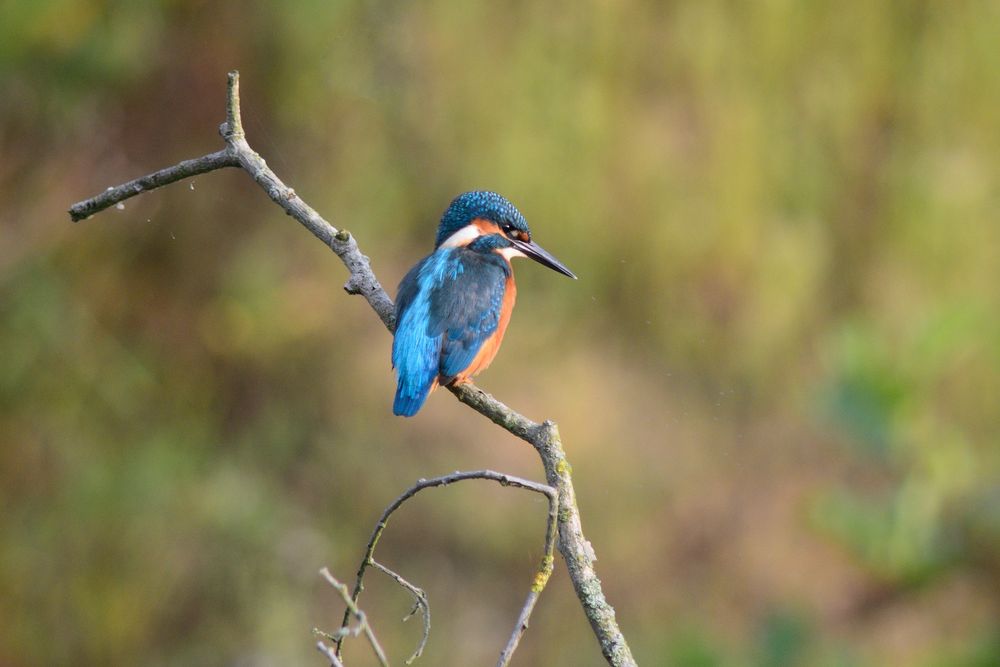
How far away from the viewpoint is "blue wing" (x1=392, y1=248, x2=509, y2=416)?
178 centimetres

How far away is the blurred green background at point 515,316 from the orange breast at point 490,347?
190 centimetres

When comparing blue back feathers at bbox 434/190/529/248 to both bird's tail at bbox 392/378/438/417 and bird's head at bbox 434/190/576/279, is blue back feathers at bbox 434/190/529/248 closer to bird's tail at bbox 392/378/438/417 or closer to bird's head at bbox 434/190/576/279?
bird's head at bbox 434/190/576/279

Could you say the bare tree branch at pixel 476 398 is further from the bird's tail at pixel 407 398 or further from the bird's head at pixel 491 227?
the bird's head at pixel 491 227

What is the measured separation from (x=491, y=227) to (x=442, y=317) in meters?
0.30

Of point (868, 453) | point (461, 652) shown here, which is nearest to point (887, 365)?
point (868, 453)

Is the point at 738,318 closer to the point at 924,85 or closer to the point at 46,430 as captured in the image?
the point at 924,85

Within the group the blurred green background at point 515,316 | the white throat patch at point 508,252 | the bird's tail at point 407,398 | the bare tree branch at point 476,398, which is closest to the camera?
the bare tree branch at point 476,398

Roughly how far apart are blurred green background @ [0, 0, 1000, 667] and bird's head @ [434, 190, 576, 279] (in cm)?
180

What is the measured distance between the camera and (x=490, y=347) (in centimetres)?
192

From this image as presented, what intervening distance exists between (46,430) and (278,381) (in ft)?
2.50

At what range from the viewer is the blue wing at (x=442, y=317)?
1.78m

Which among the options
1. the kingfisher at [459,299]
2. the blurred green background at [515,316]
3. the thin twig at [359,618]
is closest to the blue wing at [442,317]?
the kingfisher at [459,299]

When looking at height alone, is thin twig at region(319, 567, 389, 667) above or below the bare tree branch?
below

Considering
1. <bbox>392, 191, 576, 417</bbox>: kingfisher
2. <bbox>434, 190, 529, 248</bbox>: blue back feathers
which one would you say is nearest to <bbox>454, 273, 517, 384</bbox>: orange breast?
<bbox>392, 191, 576, 417</bbox>: kingfisher
